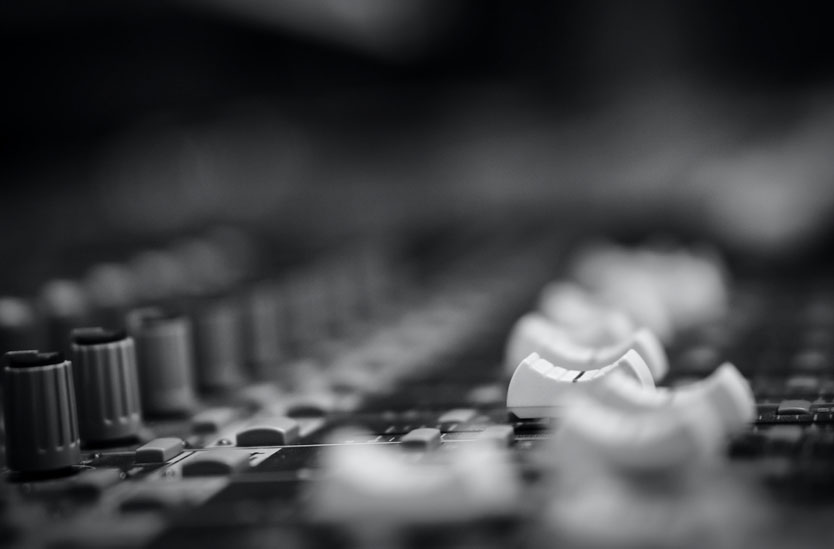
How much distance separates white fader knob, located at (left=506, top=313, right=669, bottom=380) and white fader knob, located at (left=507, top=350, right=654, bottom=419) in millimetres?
45

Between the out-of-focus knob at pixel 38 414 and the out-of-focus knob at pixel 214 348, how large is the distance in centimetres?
69

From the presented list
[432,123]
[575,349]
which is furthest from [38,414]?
[432,123]

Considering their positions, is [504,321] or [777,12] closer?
[504,321]

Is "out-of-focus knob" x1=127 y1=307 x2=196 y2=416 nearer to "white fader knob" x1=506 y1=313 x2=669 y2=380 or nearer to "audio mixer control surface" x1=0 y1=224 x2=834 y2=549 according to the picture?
"audio mixer control surface" x1=0 y1=224 x2=834 y2=549

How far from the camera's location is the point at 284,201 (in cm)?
707

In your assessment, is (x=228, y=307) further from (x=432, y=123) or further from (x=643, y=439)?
(x=432, y=123)

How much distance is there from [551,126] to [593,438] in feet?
18.9

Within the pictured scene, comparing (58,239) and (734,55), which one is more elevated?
(734,55)

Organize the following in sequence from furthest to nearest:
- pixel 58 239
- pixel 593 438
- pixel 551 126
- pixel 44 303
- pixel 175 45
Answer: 1. pixel 551 126
2. pixel 58 239
3. pixel 175 45
4. pixel 44 303
5. pixel 593 438

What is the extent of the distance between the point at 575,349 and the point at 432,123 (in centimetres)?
549

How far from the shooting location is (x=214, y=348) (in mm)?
2109

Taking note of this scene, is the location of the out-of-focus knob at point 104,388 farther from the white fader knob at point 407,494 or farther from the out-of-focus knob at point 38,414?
the white fader knob at point 407,494

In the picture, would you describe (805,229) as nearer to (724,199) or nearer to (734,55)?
(724,199)

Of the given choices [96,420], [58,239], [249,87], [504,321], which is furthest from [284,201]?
[96,420]
